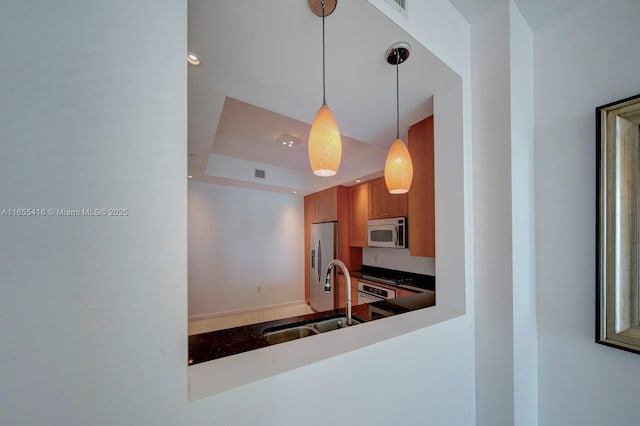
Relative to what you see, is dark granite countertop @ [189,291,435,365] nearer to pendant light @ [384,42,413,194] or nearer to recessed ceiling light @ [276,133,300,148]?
pendant light @ [384,42,413,194]

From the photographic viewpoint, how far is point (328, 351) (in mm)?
826

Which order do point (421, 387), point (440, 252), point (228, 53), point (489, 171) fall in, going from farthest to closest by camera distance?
point (440, 252) < point (489, 171) < point (228, 53) < point (421, 387)

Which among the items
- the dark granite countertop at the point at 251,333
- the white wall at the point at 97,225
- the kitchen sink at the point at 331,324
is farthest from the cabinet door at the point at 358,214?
the white wall at the point at 97,225

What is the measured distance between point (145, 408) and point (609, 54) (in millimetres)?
2325

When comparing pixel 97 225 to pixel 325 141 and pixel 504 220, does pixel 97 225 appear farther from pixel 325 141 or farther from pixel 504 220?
pixel 504 220

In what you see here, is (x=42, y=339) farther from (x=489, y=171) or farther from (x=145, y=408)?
(x=489, y=171)

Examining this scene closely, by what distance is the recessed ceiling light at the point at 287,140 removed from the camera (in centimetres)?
278

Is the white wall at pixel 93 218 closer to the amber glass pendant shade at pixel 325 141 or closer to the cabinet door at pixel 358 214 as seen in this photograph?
the amber glass pendant shade at pixel 325 141

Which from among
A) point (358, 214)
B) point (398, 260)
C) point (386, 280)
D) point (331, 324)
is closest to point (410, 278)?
point (398, 260)

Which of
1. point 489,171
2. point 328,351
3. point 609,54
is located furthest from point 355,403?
point 609,54

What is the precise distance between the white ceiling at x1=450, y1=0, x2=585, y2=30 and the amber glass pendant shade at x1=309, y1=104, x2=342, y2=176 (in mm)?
1105

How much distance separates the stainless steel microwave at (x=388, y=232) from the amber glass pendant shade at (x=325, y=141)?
2.11 meters

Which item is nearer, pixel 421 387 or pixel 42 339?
pixel 42 339

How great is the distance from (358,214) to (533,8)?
275cm
